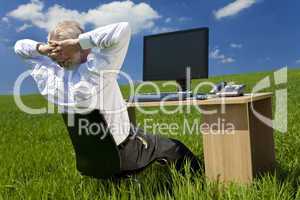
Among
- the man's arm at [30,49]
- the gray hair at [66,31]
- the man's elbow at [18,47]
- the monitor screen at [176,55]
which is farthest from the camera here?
the monitor screen at [176,55]

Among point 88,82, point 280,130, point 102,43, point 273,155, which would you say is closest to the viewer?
point 102,43

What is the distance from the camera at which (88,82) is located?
2.92 meters

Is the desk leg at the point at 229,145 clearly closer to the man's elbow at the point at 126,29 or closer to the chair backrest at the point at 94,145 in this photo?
the chair backrest at the point at 94,145

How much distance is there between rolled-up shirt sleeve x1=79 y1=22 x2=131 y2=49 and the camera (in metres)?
2.66

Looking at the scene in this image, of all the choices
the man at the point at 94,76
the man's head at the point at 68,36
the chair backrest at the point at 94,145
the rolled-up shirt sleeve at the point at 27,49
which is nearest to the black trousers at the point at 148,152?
the man at the point at 94,76

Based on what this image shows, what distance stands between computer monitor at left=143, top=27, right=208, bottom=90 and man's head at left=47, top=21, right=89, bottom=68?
188cm

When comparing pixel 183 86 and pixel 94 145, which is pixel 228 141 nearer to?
pixel 94 145

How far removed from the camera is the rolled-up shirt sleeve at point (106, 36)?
266 centimetres

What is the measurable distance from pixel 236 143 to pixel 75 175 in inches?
67.6

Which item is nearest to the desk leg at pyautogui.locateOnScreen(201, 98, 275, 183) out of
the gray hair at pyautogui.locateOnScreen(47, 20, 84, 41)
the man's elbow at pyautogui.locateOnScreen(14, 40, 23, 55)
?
the gray hair at pyautogui.locateOnScreen(47, 20, 84, 41)

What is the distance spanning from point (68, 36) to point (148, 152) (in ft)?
3.57

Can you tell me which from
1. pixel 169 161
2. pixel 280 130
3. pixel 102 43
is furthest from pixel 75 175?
pixel 280 130

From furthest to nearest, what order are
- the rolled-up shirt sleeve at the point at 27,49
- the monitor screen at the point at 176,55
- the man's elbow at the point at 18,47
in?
the monitor screen at the point at 176,55 < the man's elbow at the point at 18,47 < the rolled-up shirt sleeve at the point at 27,49

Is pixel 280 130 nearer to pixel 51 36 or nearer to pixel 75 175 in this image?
pixel 75 175
